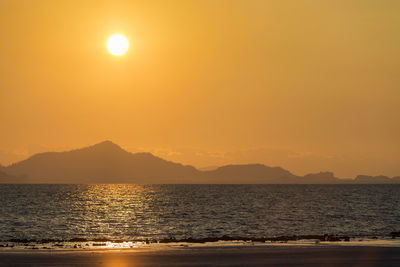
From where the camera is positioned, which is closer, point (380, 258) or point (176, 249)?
point (380, 258)

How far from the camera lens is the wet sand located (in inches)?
1396

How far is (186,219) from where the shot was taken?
98562 mm

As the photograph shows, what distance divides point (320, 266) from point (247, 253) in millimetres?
7501

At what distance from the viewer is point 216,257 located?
38.6 metres

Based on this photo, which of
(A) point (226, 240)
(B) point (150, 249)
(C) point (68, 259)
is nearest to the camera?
(C) point (68, 259)

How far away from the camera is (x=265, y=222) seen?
9012cm

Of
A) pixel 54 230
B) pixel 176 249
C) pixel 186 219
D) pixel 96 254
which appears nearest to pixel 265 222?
pixel 186 219

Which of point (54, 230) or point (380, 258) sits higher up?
point (54, 230)

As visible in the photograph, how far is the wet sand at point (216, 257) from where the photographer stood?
3547cm

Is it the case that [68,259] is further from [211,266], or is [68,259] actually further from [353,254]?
[353,254]

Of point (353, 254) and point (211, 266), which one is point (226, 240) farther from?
point (211, 266)

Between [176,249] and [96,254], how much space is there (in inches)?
260

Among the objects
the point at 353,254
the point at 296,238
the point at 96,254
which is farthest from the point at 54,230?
the point at 353,254

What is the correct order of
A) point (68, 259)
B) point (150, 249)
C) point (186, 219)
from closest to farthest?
point (68, 259)
point (150, 249)
point (186, 219)
